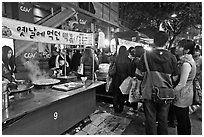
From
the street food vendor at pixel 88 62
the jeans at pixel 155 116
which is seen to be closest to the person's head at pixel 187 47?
the jeans at pixel 155 116

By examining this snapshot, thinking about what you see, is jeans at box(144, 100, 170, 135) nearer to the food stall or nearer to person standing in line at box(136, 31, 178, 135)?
person standing in line at box(136, 31, 178, 135)

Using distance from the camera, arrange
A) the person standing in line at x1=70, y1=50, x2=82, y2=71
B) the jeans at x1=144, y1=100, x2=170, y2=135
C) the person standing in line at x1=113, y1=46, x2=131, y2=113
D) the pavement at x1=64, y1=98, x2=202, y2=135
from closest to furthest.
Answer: the jeans at x1=144, y1=100, x2=170, y2=135 < the pavement at x1=64, y1=98, x2=202, y2=135 < the person standing in line at x1=113, y1=46, x2=131, y2=113 < the person standing in line at x1=70, y1=50, x2=82, y2=71

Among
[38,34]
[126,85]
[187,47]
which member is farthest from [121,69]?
[38,34]

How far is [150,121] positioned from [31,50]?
5.55 m

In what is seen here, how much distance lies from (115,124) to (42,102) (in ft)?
6.36

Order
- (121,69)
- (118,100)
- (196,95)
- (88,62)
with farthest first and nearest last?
1. (88,62)
2. (118,100)
3. (121,69)
4. (196,95)

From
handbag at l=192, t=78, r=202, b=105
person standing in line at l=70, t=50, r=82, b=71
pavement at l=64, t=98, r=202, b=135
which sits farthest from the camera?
person standing in line at l=70, t=50, r=82, b=71

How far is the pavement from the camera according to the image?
3.32 meters

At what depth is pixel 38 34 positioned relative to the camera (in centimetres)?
270

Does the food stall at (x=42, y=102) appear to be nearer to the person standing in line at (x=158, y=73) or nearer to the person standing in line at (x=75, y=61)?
the person standing in line at (x=158, y=73)

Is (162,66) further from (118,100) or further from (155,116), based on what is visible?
(118,100)

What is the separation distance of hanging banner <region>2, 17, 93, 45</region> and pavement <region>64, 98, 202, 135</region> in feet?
6.31

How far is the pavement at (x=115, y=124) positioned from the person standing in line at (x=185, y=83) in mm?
725

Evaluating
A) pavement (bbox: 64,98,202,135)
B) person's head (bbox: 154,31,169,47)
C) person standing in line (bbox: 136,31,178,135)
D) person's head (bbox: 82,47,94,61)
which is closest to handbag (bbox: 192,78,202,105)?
person standing in line (bbox: 136,31,178,135)
